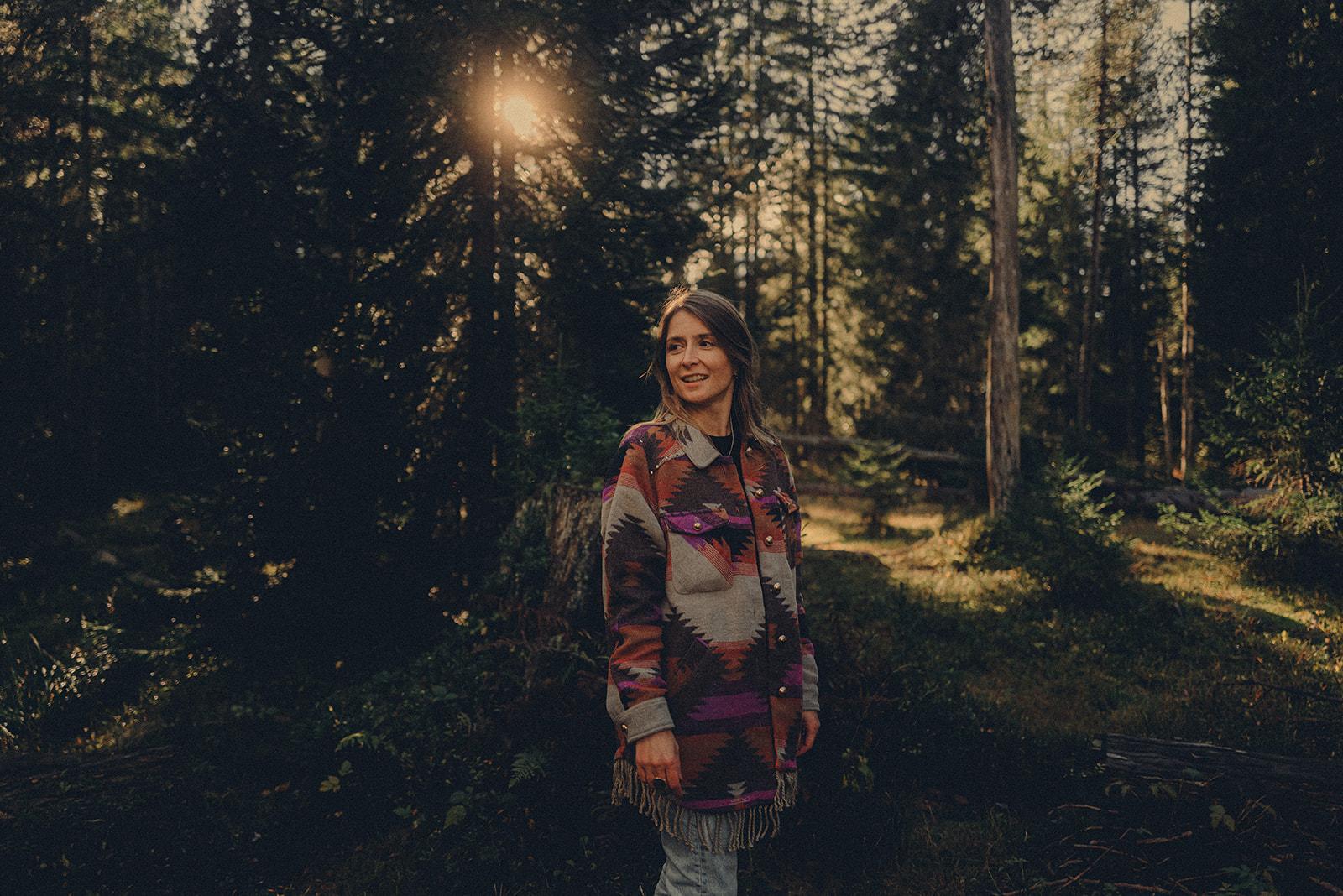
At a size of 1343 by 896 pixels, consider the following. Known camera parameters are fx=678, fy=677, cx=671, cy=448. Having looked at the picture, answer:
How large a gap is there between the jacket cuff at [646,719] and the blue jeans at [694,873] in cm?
45

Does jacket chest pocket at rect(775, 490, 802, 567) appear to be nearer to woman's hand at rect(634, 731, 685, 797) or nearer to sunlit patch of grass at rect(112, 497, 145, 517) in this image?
woman's hand at rect(634, 731, 685, 797)

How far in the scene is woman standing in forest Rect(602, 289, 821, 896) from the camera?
7.52ft

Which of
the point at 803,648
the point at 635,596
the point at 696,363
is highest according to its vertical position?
the point at 696,363

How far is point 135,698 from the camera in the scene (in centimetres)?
652

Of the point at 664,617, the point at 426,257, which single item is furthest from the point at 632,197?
the point at 664,617

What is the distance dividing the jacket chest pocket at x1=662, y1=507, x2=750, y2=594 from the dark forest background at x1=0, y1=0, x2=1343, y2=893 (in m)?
2.29

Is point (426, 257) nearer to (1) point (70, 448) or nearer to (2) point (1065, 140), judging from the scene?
(1) point (70, 448)

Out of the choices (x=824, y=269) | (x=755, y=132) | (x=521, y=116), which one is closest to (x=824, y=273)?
(x=824, y=269)

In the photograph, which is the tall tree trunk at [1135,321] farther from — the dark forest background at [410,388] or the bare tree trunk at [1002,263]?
the bare tree trunk at [1002,263]

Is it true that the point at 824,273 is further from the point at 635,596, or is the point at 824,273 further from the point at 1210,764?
the point at 635,596

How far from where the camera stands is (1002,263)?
11.0 metres

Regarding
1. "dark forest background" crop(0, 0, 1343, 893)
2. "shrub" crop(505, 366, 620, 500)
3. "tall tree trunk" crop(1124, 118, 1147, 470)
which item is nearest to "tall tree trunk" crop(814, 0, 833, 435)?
"dark forest background" crop(0, 0, 1343, 893)

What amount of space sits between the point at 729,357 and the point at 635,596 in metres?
0.98

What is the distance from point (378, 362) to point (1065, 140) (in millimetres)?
25697
